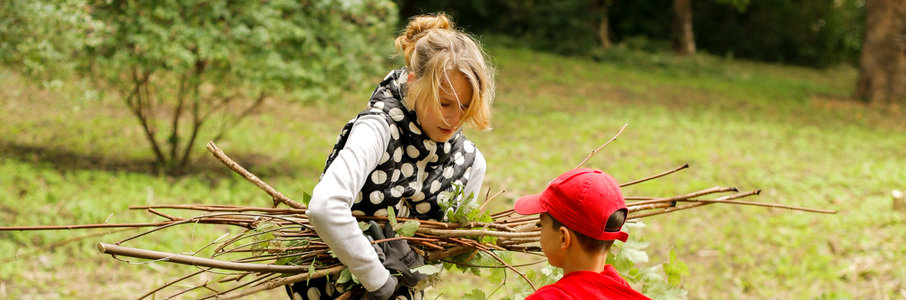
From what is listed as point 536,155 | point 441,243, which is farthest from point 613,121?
point 441,243

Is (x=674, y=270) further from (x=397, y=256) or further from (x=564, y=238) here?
(x=397, y=256)

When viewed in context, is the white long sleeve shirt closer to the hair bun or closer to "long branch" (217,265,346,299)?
"long branch" (217,265,346,299)

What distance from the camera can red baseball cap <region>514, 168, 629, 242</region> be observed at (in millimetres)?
1895

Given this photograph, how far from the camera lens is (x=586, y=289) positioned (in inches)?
74.4

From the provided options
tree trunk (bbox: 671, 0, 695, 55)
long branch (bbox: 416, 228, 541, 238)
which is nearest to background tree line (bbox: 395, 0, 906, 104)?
tree trunk (bbox: 671, 0, 695, 55)

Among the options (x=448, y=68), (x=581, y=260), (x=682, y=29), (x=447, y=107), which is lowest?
(x=682, y=29)

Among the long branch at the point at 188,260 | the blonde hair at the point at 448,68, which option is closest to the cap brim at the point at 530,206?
the blonde hair at the point at 448,68

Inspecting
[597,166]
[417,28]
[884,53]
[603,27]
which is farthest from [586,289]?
[603,27]

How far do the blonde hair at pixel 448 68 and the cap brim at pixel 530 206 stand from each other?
12.0 inches

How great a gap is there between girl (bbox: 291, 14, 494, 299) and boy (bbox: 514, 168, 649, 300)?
409 mm

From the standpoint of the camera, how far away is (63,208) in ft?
19.5

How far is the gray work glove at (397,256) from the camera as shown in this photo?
2141 millimetres

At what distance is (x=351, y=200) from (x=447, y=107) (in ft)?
1.42

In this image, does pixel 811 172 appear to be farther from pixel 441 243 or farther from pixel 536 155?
pixel 441 243
